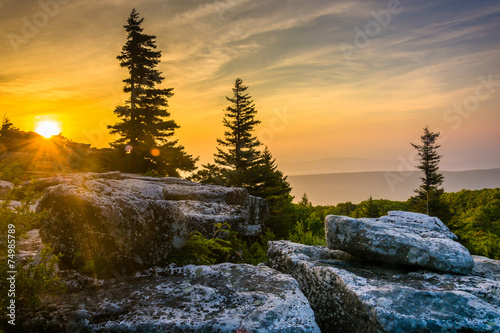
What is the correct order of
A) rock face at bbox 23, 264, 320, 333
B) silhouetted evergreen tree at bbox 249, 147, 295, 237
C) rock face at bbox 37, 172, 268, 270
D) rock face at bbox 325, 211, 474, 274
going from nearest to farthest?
rock face at bbox 23, 264, 320, 333
rock face at bbox 37, 172, 268, 270
rock face at bbox 325, 211, 474, 274
silhouetted evergreen tree at bbox 249, 147, 295, 237

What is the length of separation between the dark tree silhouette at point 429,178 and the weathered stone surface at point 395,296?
2336 inches

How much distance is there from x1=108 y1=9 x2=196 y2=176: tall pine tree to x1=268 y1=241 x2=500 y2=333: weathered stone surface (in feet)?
90.8

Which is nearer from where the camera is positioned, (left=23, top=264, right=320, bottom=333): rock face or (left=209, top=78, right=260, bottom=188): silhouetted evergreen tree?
(left=23, top=264, right=320, bottom=333): rock face

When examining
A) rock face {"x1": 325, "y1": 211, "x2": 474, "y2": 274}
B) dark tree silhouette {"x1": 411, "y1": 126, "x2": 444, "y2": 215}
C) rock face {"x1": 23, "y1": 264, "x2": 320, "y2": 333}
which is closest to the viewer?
rock face {"x1": 23, "y1": 264, "x2": 320, "y2": 333}

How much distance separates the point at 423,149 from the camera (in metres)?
64.9

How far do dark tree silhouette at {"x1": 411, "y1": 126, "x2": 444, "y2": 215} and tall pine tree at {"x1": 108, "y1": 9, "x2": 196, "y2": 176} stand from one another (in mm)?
48671

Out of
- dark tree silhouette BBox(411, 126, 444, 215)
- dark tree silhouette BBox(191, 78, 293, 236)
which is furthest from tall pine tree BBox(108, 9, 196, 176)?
dark tree silhouette BBox(411, 126, 444, 215)

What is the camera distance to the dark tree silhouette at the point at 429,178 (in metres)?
56.2

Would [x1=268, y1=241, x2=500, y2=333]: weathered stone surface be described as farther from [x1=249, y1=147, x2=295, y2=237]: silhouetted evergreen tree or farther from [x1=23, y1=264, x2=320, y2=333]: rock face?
[x1=249, y1=147, x2=295, y2=237]: silhouetted evergreen tree

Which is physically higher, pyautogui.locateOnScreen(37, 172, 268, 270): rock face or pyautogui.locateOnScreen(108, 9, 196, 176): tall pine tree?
pyautogui.locateOnScreen(108, 9, 196, 176): tall pine tree

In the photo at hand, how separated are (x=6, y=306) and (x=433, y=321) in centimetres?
492

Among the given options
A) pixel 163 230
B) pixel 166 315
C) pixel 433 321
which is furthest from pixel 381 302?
pixel 163 230

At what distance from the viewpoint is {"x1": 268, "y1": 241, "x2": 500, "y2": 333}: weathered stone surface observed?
3465 millimetres

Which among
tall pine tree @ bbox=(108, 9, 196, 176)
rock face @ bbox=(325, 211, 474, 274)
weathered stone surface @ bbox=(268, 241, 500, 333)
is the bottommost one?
weathered stone surface @ bbox=(268, 241, 500, 333)
